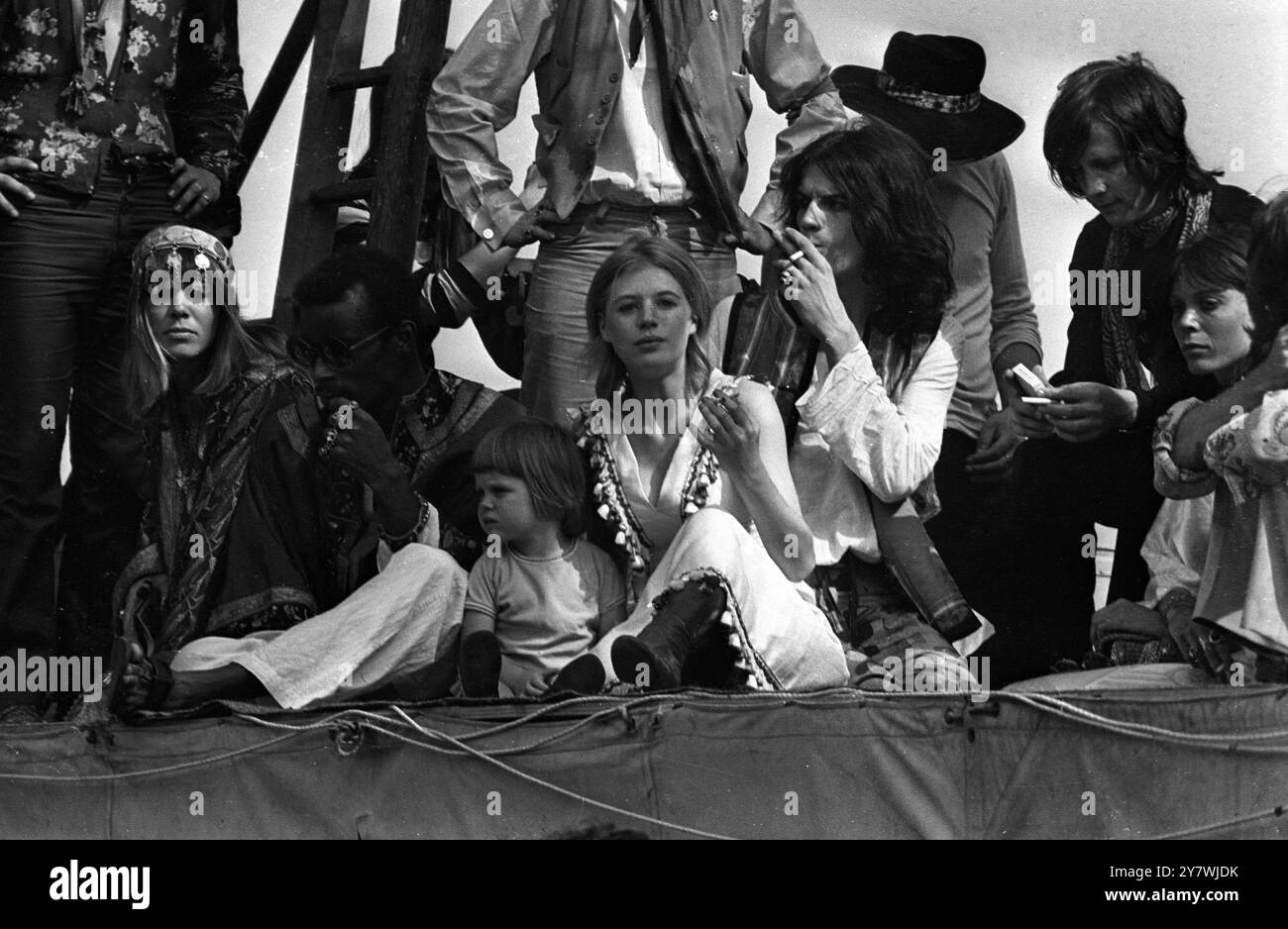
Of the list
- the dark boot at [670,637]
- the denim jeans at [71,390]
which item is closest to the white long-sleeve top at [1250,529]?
the dark boot at [670,637]

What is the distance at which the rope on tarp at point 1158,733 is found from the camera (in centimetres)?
578

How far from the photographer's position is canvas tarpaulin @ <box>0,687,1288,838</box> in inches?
229

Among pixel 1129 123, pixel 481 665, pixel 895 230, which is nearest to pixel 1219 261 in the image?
pixel 1129 123

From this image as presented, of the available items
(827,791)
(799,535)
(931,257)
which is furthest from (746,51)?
(827,791)

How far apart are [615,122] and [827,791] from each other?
215cm

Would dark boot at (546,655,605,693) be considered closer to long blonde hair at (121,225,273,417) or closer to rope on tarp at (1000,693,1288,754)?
rope on tarp at (1000,693,1288,754)

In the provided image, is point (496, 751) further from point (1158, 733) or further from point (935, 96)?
point (935, 96)

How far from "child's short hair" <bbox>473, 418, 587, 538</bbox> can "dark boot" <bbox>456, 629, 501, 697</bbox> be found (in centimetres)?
37

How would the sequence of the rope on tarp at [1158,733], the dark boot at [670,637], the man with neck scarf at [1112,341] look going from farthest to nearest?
the man with neck scarf at [1112,341], the dark boot at [670,637], the rope on tarp at [1158,733]

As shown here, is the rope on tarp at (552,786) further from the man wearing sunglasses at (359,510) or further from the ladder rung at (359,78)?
the ladder rung at (359,78)

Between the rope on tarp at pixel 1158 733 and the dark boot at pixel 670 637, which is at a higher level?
the dark boot at pixel 670 637

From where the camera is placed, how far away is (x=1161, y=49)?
24.0 feet

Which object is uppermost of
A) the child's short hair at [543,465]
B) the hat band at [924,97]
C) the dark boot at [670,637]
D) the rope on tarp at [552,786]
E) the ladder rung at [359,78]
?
the ladder rung at [359,78]

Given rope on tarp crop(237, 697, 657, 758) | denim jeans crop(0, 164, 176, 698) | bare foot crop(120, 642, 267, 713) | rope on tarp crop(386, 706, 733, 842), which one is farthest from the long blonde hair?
rope on tarp crop(386, 706, 733, 842)
